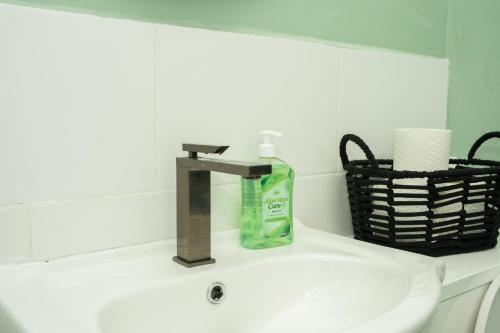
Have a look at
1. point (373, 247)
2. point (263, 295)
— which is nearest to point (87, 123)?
point (263, 295)

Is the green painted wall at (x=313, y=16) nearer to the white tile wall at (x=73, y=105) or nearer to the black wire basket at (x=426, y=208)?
the white tile wall at (x=73, y=105)

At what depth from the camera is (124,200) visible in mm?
755

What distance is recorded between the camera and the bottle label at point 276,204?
0.82m

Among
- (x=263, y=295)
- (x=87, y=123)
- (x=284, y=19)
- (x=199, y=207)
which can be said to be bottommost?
(x=263, y=295)

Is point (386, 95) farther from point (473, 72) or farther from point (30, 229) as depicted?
point (30, 229)

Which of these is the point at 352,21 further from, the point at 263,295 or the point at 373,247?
the point at 263,295

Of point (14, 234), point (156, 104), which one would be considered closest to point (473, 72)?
point (156, 104)

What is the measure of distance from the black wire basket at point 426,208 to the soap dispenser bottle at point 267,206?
18cm

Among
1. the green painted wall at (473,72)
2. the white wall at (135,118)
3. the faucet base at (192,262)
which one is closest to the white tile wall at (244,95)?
the white wall at (135,118)

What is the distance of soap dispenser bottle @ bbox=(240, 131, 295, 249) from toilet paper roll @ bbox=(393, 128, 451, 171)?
263mm

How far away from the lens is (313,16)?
3.34 feet

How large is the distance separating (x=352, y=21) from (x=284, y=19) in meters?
0.20

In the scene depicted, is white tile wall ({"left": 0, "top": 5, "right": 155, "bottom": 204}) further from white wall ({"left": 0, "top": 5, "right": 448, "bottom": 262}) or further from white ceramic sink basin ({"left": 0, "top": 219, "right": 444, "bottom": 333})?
white ceramic sink basin ({"left": 0, "top": 219, "right": 444, "bottom": 333})

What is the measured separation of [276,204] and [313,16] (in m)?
0.42
